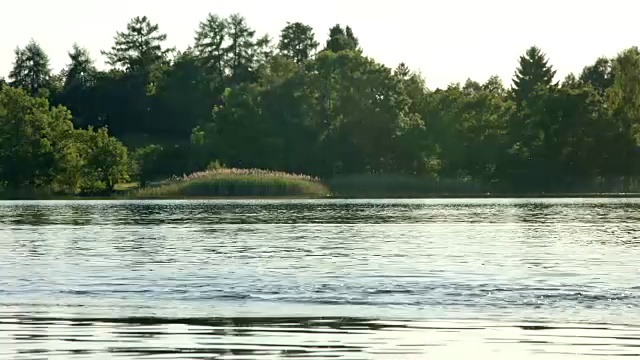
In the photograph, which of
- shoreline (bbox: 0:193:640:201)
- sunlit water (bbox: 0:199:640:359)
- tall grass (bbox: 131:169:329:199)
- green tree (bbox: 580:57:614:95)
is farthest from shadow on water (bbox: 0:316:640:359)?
green tree (bbox: 580:57:614:95)

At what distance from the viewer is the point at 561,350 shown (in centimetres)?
1789

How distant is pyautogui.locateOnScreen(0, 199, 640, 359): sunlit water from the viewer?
60.7 ft

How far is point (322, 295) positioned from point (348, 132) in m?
106

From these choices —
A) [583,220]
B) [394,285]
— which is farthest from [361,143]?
[394,285]

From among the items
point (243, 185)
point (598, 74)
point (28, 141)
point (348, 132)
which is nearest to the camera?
point (243, 185)

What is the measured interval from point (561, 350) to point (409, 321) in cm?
375

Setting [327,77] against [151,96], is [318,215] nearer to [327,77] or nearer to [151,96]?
[327,77]

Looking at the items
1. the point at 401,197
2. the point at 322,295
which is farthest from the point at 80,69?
the point at 322,295

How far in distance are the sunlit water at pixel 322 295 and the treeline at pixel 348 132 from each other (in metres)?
73.2

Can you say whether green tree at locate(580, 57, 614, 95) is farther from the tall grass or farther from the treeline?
the tall grass

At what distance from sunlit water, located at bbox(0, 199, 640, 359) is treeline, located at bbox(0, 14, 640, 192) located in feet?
240

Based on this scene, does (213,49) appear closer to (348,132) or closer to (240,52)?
(240,52)

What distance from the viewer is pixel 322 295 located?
2519 centimetres

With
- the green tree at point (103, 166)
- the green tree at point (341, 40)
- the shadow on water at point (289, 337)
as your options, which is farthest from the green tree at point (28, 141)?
the shadow on water at point (289, 337)
